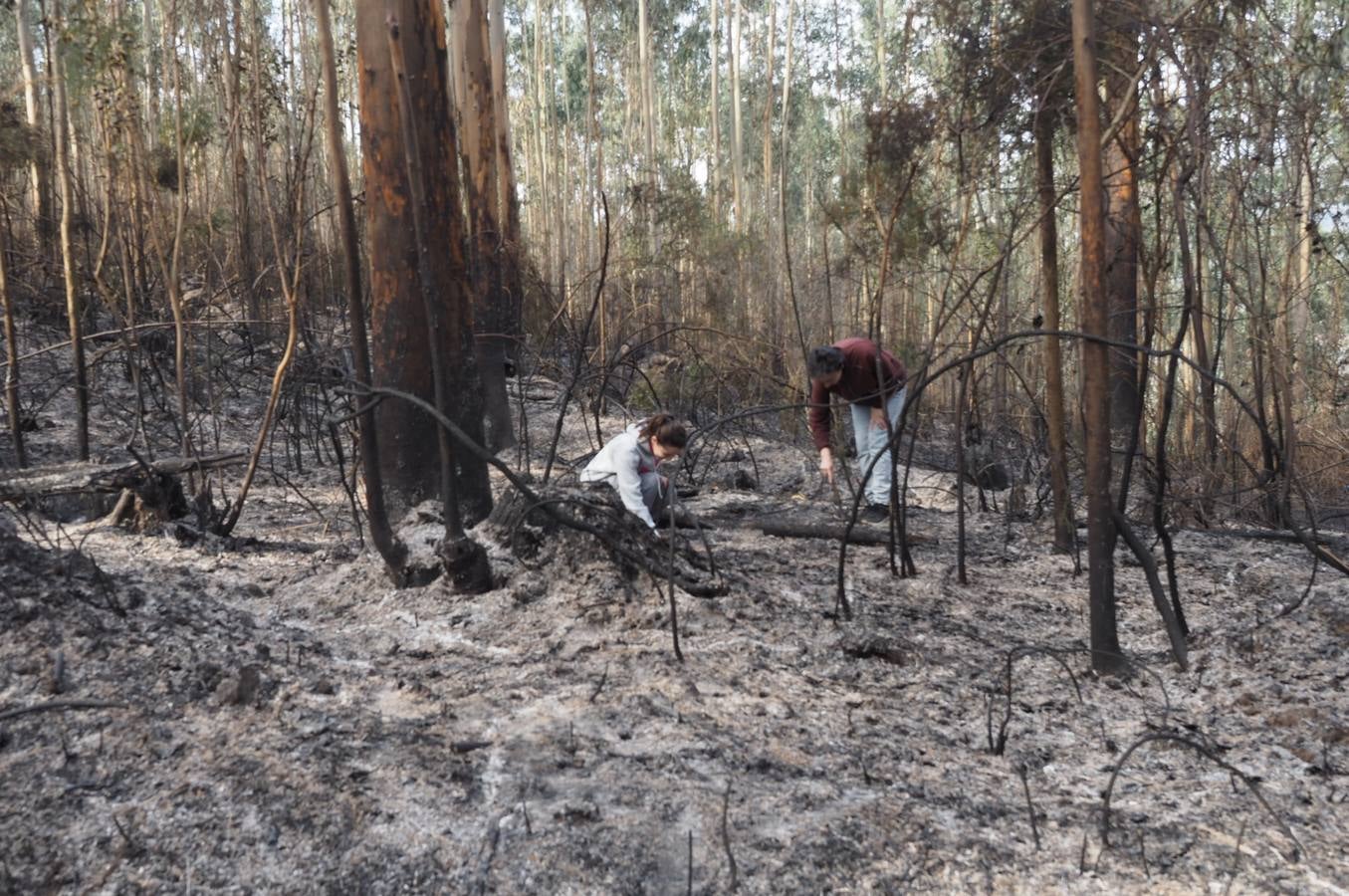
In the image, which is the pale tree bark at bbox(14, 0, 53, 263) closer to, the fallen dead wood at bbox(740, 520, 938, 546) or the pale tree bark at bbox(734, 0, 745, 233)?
the fallen dead wood at bbox(740, 520, 938, 546)

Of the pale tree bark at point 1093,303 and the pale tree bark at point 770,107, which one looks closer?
the pale tree bark at point 1093,303

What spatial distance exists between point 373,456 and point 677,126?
2868 cm

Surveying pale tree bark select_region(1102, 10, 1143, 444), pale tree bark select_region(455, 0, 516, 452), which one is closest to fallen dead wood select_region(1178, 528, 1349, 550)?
pale tree bark select_region(1102, 10, 1143, 444)

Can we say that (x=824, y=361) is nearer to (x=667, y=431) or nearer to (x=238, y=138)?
(x=667, y=431)

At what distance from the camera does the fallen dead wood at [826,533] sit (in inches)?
192

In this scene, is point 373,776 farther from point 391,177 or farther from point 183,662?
point 391,177

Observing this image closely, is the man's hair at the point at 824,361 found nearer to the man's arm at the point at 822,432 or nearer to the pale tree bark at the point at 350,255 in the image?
the man's arm at the point at 822,432

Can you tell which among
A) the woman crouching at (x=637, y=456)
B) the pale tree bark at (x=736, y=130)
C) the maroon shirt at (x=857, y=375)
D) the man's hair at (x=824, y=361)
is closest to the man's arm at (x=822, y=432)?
the maroon shirt at (x=857, y=375)

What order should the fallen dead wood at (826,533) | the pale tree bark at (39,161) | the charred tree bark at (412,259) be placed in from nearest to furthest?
the charred tree bark at (412,259) < the fallen dead wood at (826,533) < the pale tree bark at (39,161)

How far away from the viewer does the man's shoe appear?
18.5 feet

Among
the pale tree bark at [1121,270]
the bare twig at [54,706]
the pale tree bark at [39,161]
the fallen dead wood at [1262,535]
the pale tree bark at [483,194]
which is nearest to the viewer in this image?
the bare twig at [54,706]

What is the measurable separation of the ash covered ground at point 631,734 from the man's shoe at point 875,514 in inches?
61.5

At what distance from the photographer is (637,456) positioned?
4.67 m

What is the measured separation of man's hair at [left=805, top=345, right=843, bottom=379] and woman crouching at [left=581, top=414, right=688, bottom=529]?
1079 millimetres
